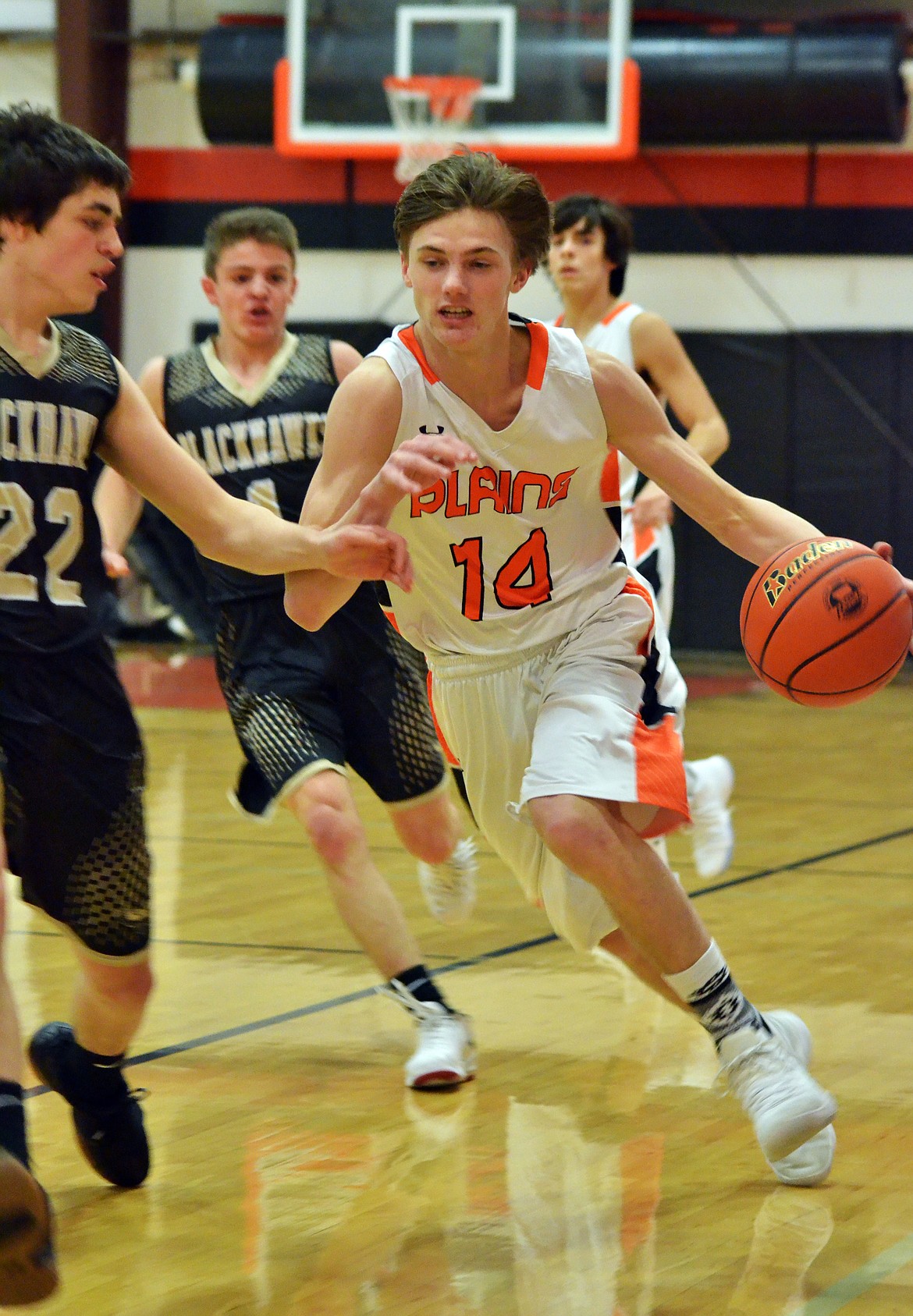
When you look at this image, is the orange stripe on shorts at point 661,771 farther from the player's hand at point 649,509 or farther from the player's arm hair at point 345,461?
the player's hand at point 649,509

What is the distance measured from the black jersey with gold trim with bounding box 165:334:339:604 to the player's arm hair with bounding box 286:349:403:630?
44.0 inches

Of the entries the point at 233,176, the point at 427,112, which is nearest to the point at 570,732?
the point at 427,112

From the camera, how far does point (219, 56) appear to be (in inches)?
527

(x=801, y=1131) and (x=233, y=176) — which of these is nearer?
(x=801, y=1131)

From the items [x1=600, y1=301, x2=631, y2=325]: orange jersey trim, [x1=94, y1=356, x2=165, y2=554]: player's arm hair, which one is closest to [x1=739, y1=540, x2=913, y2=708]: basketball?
[x1=94, y1=356, x2=165, y2=554]: player's arm hair

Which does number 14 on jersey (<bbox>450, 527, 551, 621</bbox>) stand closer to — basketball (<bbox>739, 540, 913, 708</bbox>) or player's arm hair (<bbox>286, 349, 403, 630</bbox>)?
player's arm hair (<bbox>286, 349, 403, 630</bbox>)

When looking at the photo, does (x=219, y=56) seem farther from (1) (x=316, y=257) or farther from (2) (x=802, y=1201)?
(2) (x=802, y=1201)

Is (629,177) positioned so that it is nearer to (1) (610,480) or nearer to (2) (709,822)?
(2) (709,822)

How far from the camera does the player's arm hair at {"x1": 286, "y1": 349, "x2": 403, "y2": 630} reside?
325cm

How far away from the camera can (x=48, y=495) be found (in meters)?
2.94

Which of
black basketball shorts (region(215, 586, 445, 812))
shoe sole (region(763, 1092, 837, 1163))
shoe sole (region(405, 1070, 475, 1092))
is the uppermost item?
black basketball shorts (region(215, 586, 445, 812))

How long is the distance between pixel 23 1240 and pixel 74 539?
113 cm

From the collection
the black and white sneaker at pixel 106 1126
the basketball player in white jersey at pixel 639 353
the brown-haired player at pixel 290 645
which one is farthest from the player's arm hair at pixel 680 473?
the basketball player in white jersey at pixel 639 353

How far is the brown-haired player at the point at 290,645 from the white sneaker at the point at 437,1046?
0.04m
